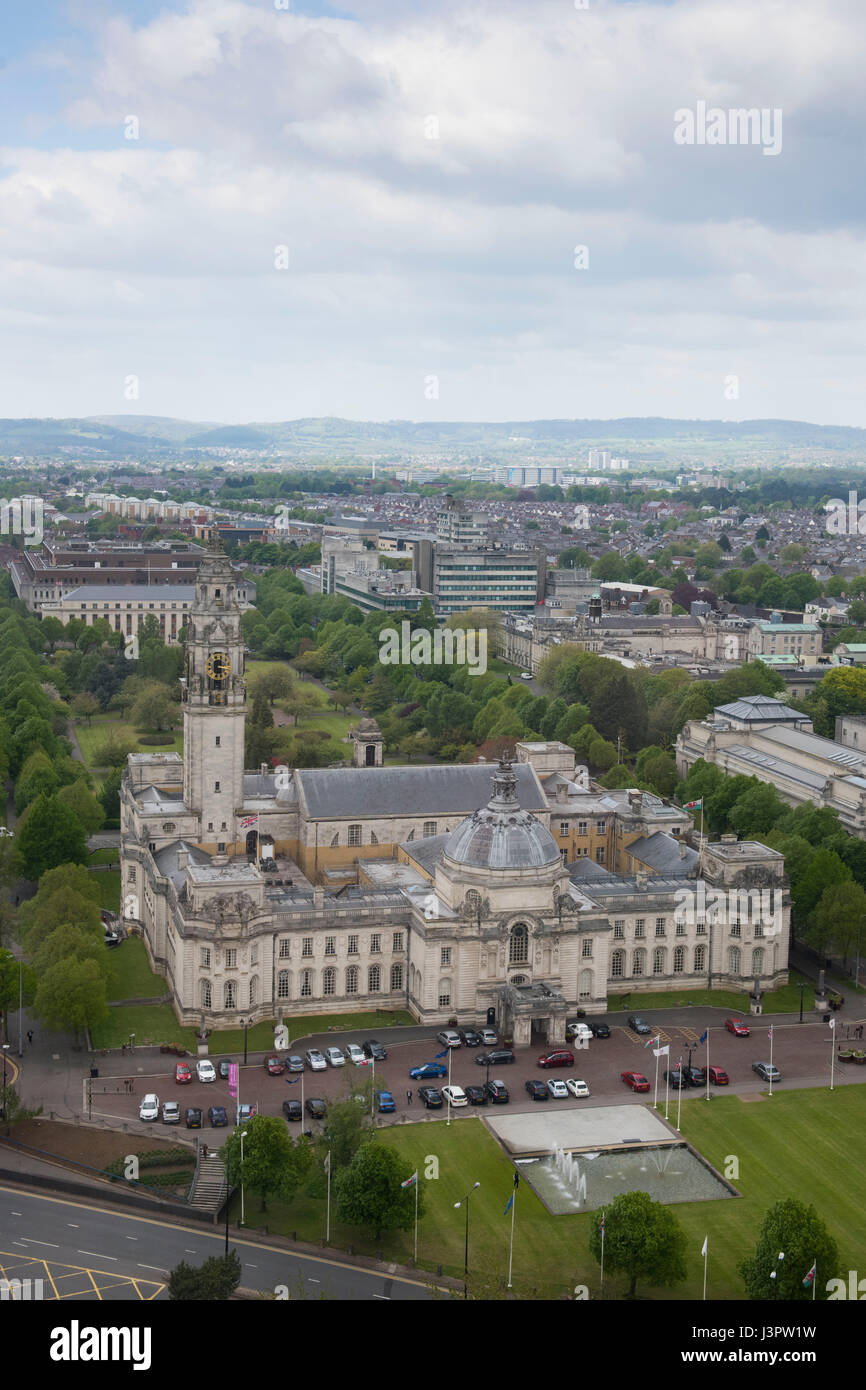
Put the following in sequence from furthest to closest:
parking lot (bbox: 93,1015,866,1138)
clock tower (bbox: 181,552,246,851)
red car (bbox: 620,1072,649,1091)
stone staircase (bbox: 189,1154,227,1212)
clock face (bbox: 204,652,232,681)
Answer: clock face (bbox: 204,652,232,681)
clock tower (bbox: 181,552,246,851)
red car (bbox: 620,1072,649,1091)
parking lot (bbox: 93,1015,866,1138)
stone staircase (bbox: 189,1154,227,1212)

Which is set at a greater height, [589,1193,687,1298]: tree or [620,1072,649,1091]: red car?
[589,1193,687,1298]: tree

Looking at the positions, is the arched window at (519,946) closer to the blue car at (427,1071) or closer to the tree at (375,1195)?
the blue car at (427,1071)

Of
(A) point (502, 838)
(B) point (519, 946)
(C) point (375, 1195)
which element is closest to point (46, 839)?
(A) point (502, 838)

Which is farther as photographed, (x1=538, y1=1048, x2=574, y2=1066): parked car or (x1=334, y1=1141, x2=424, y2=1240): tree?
(x1=538, y1=1048, x2=574, y2=1066): parked car

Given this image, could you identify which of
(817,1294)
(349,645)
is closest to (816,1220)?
(817,1294)

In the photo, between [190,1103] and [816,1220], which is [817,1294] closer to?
[816,1220]

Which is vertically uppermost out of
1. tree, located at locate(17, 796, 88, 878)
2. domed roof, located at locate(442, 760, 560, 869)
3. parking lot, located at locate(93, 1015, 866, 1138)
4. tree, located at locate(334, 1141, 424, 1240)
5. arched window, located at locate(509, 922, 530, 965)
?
domed roof, located at locate(442, 760, 560, 869)

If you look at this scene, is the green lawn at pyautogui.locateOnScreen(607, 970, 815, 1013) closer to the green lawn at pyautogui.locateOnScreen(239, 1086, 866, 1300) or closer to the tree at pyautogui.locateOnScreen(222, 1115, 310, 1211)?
the green lawn at pyautogui.locateOnScreen(239, 1086, 866, 1300)

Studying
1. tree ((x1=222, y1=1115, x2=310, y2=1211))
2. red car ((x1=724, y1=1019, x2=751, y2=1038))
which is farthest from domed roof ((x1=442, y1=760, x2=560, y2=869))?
tree ((x1=222, y1=1115, x2=310, y2=1211))

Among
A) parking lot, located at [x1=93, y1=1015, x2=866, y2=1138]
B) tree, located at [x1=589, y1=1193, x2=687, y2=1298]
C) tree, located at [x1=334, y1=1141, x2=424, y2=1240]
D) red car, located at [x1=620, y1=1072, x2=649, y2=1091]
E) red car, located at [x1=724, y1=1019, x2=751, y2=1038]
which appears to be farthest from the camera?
red car, located at [x1=724, y1=1019, x2=751, y2=1038]
